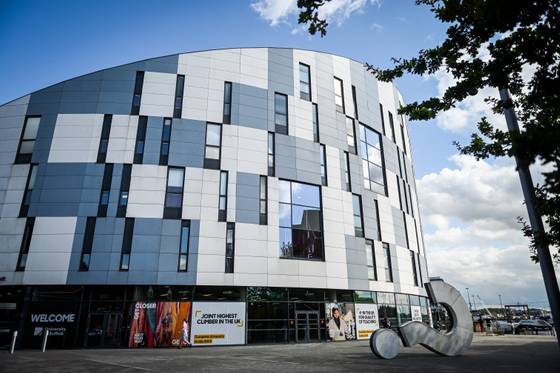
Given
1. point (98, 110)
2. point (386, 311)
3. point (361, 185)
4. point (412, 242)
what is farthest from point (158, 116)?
point (412, 242)

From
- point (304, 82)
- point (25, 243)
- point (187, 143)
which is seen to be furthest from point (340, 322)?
point (25, 243)

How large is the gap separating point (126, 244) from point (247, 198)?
852 cm

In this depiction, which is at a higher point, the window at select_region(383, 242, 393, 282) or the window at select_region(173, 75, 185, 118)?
the window at select_region(173, 75, 185, 118)

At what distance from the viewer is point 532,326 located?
3534 cm

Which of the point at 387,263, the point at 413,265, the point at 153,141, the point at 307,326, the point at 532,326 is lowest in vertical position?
the point at 532,326

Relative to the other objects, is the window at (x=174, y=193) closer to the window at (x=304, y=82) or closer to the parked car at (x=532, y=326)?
the window at (x=304, y=82)

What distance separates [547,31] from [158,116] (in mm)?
24407

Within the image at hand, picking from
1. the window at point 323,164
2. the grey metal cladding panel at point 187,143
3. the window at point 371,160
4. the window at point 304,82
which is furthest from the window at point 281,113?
the window at point 371,160

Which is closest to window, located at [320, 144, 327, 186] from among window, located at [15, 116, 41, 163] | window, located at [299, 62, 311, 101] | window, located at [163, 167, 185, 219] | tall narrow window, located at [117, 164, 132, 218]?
window, located at [299, 62, 311, 101]

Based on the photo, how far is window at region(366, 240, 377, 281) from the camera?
29.3 m

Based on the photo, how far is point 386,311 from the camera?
2902 centimetres

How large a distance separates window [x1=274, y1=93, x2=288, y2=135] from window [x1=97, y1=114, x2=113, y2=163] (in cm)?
1236

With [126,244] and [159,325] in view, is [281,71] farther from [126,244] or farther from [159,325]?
[159,325]

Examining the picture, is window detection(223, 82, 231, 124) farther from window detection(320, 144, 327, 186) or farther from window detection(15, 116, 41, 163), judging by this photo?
window detection(15, 116, 41, 163)
